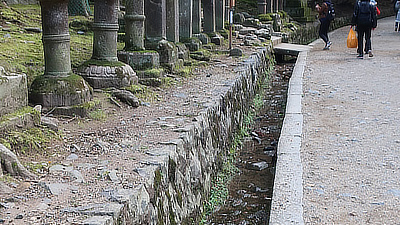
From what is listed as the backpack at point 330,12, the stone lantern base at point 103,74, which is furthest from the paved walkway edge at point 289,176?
the backpack at point 330,12

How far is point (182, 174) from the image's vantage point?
362 centimetres

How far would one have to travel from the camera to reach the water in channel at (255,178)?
14.7 ft

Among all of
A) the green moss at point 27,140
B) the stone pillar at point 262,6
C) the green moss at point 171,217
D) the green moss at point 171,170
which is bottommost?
the green moss at point 171,217

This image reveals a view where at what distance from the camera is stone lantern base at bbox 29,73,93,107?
167 inches

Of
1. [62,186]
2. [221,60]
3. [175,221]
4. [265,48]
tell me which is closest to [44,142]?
[62,186]

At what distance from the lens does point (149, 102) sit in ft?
17.0

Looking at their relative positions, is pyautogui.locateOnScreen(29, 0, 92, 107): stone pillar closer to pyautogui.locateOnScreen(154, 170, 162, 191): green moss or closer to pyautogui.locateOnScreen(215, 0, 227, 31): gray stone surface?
pyautogui.locateOnScreen(154, 170, 162, 191): green moss

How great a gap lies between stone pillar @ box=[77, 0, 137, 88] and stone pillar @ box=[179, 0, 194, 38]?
3.54 metres

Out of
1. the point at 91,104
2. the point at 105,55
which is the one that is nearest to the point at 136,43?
the point at 105,55

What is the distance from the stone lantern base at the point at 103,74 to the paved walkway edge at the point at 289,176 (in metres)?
1.96

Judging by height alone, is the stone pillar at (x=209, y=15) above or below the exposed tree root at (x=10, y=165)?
above

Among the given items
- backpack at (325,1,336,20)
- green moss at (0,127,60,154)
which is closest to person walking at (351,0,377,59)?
backpack at (325,1,336,20)

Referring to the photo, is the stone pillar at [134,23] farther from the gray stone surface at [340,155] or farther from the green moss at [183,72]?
the gray stone surface at [340,155]

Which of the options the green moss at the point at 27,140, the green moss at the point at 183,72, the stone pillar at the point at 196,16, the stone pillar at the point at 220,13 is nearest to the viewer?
the green moss at the point at 27,140
